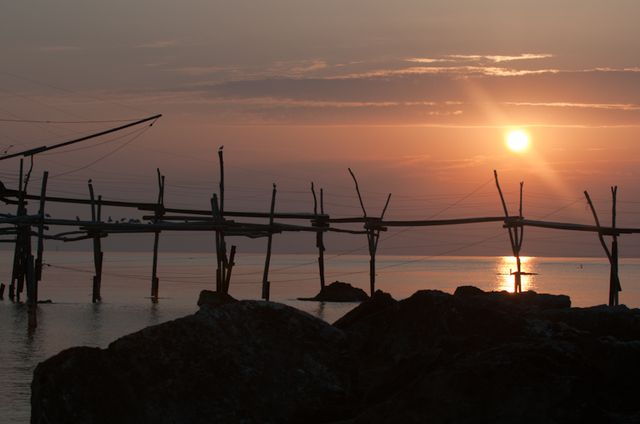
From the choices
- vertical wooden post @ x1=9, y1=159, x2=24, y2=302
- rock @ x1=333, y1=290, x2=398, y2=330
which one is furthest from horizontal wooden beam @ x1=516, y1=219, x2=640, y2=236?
rock @ x1=333, y1=290, x2=398, y2=330

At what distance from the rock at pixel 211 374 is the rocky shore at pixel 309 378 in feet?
0.04

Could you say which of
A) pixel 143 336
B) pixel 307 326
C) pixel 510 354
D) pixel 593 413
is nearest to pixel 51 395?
pixel 143 336

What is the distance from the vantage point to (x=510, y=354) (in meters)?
11.2

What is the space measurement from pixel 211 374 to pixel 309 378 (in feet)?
3.99

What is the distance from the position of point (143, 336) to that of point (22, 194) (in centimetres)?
2662

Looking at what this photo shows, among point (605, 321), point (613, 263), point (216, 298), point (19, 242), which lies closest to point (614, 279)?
point (613, 263)

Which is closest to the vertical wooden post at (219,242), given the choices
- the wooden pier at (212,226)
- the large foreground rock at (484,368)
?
the wooden pier at (212,226)

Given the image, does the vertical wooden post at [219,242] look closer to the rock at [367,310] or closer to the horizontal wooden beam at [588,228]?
the horizontal wooden beam at [588,228]

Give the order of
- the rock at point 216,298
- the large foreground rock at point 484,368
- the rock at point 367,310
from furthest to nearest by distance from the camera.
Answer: the rock at point 216,298 → the rock at point 367,310 → the large foreground rock at point 484,368

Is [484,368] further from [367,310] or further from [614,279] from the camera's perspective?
[614,279]

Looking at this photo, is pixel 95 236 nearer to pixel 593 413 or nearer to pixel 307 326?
pixel 307 326

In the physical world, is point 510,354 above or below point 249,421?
above

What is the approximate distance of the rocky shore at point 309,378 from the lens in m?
10.9

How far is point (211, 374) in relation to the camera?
11930 millimetres
